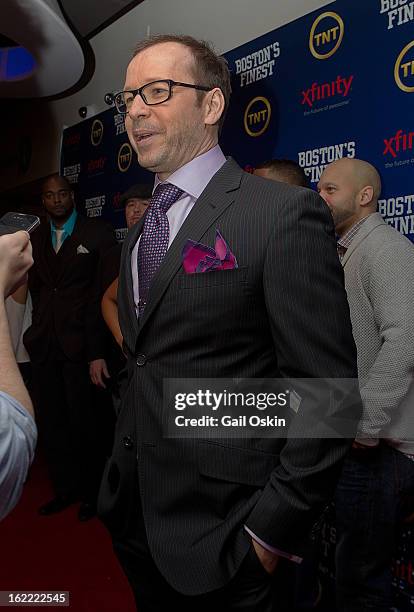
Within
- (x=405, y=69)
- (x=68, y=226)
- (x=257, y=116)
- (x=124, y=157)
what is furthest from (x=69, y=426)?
(x=405, y=69)

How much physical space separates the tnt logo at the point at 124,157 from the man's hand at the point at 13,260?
3.45 metres

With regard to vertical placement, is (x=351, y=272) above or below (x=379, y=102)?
below

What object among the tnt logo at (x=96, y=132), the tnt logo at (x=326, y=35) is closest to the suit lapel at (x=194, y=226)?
Result: the tnt logo at (x=326, y=35)

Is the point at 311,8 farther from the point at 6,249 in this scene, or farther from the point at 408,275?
the point at 6,249

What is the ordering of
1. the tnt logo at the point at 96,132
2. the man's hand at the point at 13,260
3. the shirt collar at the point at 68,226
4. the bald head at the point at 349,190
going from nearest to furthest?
the man's hand at the point at 13,260, the bald head at the point at 349,190, the shirt collar at the point at 68,226, the tnt logo at the point at 96,132

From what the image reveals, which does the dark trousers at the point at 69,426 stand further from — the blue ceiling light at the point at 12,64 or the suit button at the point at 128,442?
the blue ceiling light at the point at 12,64

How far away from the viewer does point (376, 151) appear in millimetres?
2375

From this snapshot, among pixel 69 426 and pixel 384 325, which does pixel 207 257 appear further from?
pixel 69 426

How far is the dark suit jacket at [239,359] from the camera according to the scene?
109 centimetres

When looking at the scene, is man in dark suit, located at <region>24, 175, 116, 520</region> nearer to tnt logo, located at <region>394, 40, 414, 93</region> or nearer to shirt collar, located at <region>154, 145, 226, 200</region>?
tnt logo, located at <region>394, 40, 414, 93</region>

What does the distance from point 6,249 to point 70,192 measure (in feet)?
10.0

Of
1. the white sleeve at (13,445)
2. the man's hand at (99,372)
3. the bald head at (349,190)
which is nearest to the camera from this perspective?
the white sleeve at (13,445)

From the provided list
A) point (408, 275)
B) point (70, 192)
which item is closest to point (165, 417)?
point (408, 275)

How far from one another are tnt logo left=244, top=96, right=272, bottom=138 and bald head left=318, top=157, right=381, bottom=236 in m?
0.88
